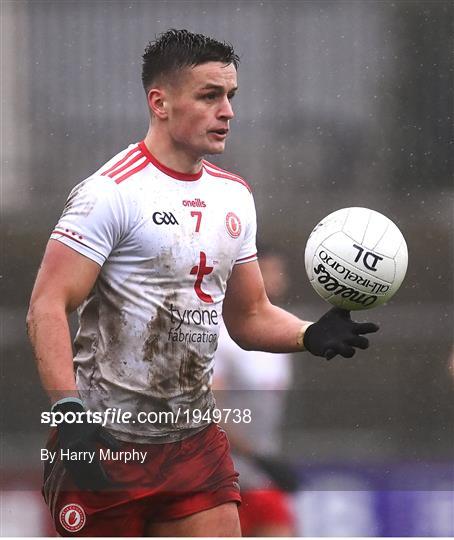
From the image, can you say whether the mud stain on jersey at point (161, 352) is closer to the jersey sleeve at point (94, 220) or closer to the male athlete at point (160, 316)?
the male athlete at point (160, 316)

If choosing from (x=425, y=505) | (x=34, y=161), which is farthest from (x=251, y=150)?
(x=425, y=505)

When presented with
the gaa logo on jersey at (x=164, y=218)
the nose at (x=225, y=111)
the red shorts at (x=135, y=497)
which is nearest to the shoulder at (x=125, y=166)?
the gaa logo on jersey at (x=164, y=218)

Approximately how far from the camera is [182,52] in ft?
8.35

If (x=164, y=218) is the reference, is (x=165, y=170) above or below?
above

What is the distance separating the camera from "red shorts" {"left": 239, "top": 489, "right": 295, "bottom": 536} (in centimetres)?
312

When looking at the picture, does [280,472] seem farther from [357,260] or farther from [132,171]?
[132,171]

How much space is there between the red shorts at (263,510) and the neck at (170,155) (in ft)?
3.86

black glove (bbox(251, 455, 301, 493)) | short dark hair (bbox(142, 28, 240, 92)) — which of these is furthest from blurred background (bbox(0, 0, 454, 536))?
short dark hair (bbox(142, 28, 240, 92))

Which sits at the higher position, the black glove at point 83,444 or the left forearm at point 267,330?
the left forearm at point 267,330

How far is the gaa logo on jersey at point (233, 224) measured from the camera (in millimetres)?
2537

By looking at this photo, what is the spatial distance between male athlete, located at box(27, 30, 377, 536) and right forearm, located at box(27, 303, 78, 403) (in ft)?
0.21

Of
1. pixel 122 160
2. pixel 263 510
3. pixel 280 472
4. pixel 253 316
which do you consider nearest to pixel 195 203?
pixel 122 160

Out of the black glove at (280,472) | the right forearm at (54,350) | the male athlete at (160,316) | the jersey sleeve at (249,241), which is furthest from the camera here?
the black glove at (280,472)

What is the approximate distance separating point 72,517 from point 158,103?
1.05 m
